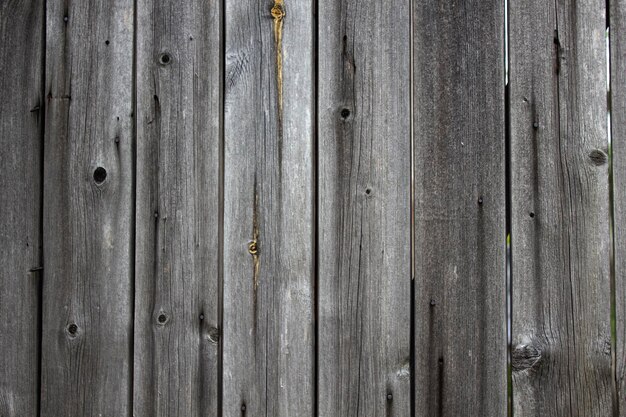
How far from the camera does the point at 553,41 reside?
1431 millimetres

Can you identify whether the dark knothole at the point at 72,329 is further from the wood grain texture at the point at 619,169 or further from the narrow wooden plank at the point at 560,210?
the wood grain texture at the point at 619,169

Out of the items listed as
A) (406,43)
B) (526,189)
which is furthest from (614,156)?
(406,43)

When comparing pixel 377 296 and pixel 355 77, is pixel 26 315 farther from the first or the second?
pixel 355 77

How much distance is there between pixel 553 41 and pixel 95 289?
1.36m

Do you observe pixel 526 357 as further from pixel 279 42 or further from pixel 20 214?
pixel 20 214

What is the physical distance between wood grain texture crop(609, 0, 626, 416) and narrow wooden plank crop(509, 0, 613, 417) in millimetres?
24

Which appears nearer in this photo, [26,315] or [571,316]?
[571,316]

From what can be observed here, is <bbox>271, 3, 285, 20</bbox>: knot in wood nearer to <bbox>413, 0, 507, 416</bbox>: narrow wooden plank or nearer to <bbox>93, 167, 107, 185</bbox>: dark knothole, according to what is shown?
<bbox>413, 0, 507, 416</bbox>: narrow wooden plank

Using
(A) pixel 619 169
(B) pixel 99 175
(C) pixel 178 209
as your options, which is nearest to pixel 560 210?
(A) pixel 619 169

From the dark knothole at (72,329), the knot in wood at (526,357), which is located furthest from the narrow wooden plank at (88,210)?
the knot in wood at (526,357)

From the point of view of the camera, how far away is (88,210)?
4.93ft

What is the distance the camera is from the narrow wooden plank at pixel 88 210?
1.48m

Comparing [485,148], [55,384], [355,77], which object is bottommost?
[55,384]

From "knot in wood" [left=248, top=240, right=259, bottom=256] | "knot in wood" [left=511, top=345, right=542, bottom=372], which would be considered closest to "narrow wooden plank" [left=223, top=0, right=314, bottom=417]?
"knot in wood" [left=248, top=240, right=259, bottom=256]
